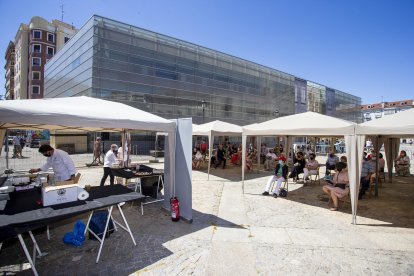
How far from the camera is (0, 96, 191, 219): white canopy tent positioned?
340cm

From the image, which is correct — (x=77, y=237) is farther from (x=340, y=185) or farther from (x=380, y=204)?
(x=380, y=204)

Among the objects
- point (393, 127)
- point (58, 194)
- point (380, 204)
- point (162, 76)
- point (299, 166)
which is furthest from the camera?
point (162, 76)

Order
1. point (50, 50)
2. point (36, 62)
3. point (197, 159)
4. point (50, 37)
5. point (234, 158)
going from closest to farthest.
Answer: point (197, 159)
point (234, 158)
point (36, 62)
point (50, 37)
point (50, 50)

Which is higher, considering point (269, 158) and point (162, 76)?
point (162, 76)

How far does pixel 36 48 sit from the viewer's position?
43.4 meters

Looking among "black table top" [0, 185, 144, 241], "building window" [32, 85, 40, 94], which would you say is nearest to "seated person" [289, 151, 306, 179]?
"black table top" [0, 185, 144, 241]

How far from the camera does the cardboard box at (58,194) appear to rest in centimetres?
324

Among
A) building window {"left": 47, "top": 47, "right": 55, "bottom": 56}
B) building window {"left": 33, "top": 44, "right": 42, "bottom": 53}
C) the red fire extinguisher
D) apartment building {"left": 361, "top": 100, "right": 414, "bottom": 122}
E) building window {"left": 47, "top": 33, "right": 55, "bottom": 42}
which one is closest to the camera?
the red fire extinguisher

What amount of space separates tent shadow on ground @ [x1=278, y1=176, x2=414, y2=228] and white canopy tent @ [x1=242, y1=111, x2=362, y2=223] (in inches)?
36.6

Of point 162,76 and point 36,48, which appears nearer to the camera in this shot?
point 162,76

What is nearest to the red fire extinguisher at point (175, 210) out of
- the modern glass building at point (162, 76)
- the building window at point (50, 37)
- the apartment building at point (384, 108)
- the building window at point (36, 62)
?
the modern glass building at point (162, 76)

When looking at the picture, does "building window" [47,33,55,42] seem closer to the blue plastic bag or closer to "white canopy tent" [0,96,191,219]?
"white canopy tent" [0,96,191,219]

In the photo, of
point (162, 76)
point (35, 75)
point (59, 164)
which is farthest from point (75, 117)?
point (35, 75)

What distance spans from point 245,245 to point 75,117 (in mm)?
3751
